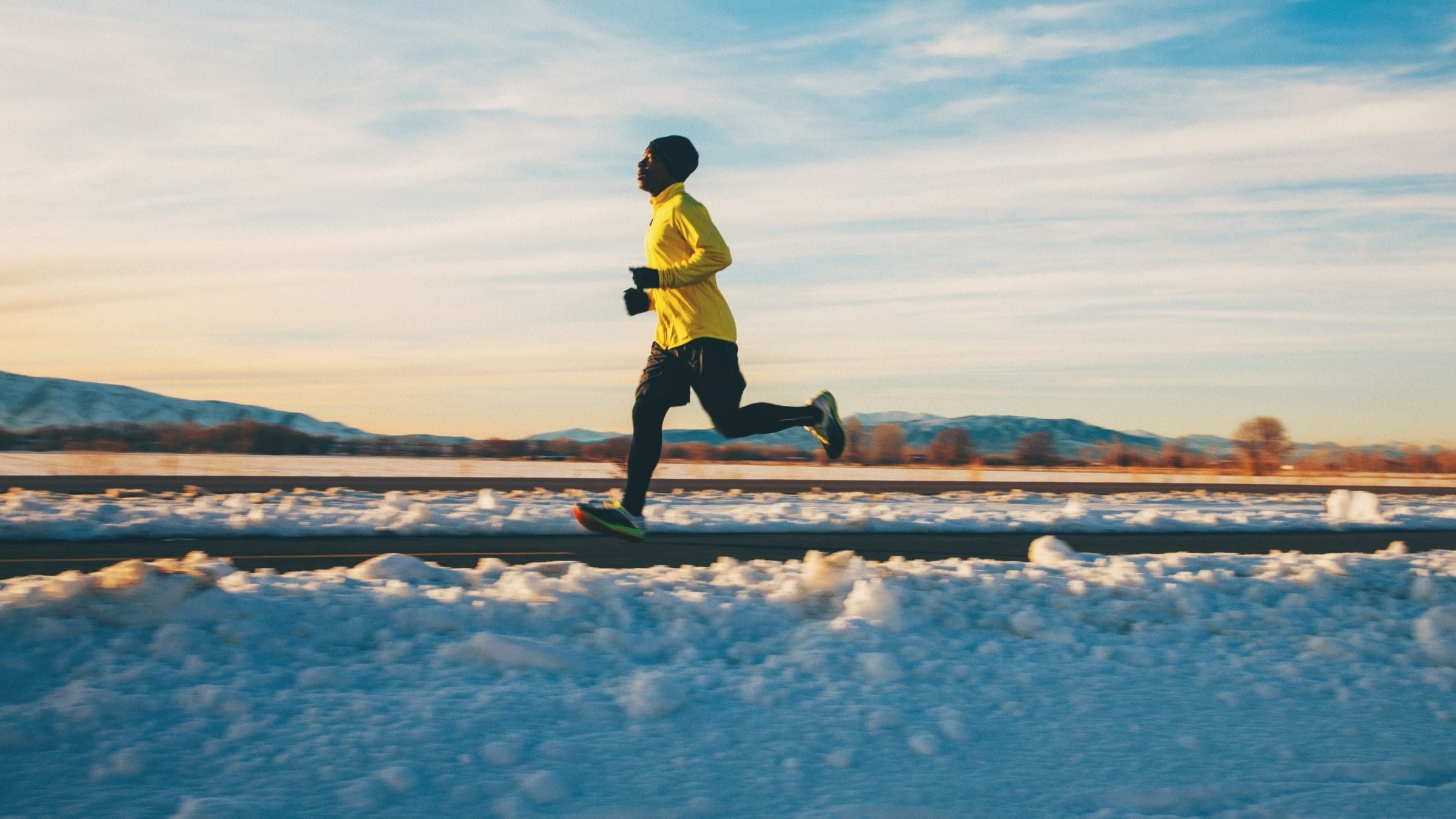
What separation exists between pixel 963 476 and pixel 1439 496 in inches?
444

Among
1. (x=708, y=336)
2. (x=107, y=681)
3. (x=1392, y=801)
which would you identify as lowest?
(x=1392, y=801)

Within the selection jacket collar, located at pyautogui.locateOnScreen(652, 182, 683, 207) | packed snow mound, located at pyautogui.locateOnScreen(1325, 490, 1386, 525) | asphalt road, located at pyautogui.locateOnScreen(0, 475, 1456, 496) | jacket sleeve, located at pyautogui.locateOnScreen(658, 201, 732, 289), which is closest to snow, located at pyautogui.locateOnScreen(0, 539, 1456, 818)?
jacket sleeve, located at pyautogui.locateOnScreen(658, 201, 732, 289)

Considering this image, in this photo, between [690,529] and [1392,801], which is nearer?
[1392,801]

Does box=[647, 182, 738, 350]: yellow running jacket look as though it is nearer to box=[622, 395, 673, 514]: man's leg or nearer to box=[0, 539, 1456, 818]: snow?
box=[622, 395, 673, 514]: man's leg

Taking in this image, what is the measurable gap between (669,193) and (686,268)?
1.95 feet

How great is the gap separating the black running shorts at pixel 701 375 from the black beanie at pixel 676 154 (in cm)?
99

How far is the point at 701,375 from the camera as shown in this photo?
20.1 ft

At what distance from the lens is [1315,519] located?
1329 cm

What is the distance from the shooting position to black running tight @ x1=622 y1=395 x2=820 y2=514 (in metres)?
6.29

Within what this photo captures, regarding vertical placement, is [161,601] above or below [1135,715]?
above

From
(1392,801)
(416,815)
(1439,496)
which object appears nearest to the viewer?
(416,815)

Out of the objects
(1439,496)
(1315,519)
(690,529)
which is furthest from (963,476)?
(690,529)

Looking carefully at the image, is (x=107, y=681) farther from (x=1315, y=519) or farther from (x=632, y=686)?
(x=1315, y=519)

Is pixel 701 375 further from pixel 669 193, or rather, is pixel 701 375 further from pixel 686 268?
pixel 669 193
